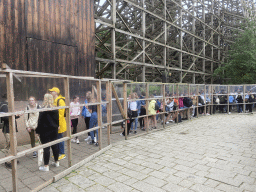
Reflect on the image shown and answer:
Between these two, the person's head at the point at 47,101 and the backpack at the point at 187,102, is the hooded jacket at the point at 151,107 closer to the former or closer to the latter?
the backpack at the point at 187,102

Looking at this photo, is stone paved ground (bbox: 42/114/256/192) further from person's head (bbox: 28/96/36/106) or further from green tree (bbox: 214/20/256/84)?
green tree (bbox: 214/20/256/84)

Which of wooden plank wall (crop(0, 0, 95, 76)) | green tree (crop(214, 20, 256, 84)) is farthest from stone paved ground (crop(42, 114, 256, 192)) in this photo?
green tree (crop(214, 20, 256, 84))

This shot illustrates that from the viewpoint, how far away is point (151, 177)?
383 cm

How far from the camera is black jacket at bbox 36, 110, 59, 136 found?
404 centimetres

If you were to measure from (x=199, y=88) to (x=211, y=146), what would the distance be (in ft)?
22.6

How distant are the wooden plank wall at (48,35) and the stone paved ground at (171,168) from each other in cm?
414

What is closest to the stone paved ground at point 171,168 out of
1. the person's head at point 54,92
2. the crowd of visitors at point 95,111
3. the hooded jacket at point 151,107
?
the crowd of visitors at point 95,111

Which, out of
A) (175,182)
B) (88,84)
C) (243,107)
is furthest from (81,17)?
(243,107)

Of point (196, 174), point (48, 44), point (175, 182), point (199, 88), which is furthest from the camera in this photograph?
point (199, 88)

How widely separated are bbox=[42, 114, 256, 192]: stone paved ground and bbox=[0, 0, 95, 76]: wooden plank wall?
4.14 meters

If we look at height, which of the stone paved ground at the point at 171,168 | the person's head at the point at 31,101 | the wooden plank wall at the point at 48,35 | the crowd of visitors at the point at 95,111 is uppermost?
the wooden plank wall at the point at 48,35

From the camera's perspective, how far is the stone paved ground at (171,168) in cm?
349

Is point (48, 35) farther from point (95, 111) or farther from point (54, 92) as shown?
point (54, 92)

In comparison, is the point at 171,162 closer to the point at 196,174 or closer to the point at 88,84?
the point at 196,174
